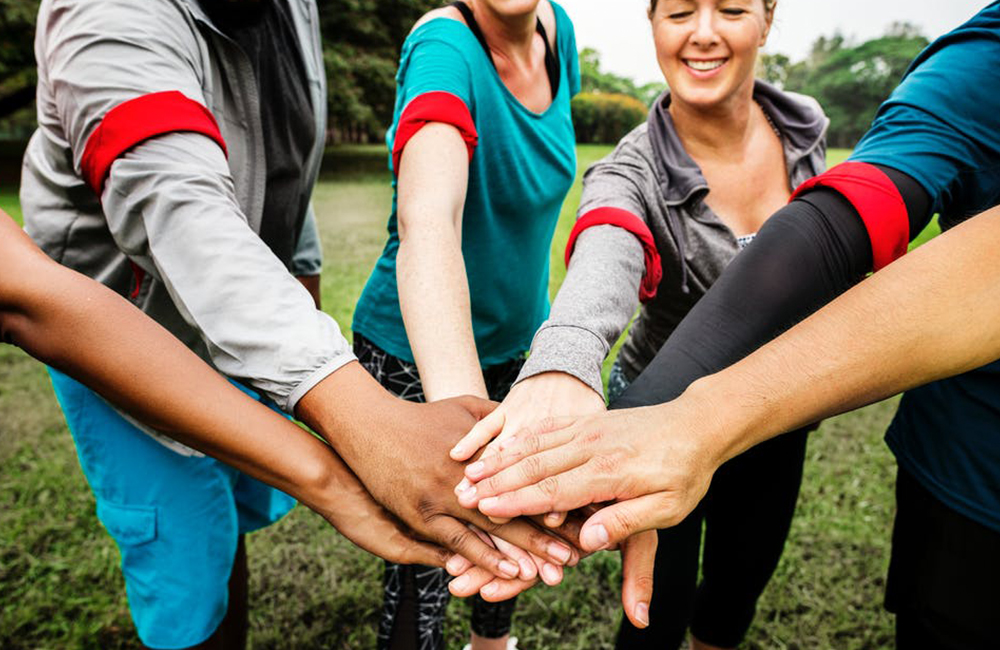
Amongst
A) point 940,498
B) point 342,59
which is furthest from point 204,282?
point 342,59

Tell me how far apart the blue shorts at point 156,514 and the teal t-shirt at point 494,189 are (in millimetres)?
666

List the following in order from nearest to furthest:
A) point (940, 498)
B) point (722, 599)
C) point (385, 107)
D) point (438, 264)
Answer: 1. point (940, 498)
2. point (438, 264)
3. point (722, 599)
4. point (385, 107)

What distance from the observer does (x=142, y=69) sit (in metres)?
1.36

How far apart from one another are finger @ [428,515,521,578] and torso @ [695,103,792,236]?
44.4 inches

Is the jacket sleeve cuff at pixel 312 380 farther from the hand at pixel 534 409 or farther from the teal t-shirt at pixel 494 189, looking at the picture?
the teal t-shirt at pixel 494 189

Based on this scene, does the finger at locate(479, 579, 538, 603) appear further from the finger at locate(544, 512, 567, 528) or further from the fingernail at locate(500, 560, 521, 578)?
the finger at locate(544, 512, 567, 528)

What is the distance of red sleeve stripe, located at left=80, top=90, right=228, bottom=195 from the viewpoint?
131cm

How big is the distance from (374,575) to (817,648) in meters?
1.90

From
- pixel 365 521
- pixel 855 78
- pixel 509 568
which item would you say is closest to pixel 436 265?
pixel 365 521

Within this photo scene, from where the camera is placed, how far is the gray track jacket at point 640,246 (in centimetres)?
144

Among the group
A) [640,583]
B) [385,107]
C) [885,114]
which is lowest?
[385,107]

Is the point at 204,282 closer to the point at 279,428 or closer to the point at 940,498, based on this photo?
the point at 279,428

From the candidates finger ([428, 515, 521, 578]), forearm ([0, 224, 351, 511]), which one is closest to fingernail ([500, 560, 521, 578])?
finger ([428, 515, 521, 578])

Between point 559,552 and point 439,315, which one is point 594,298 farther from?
point 559,552
